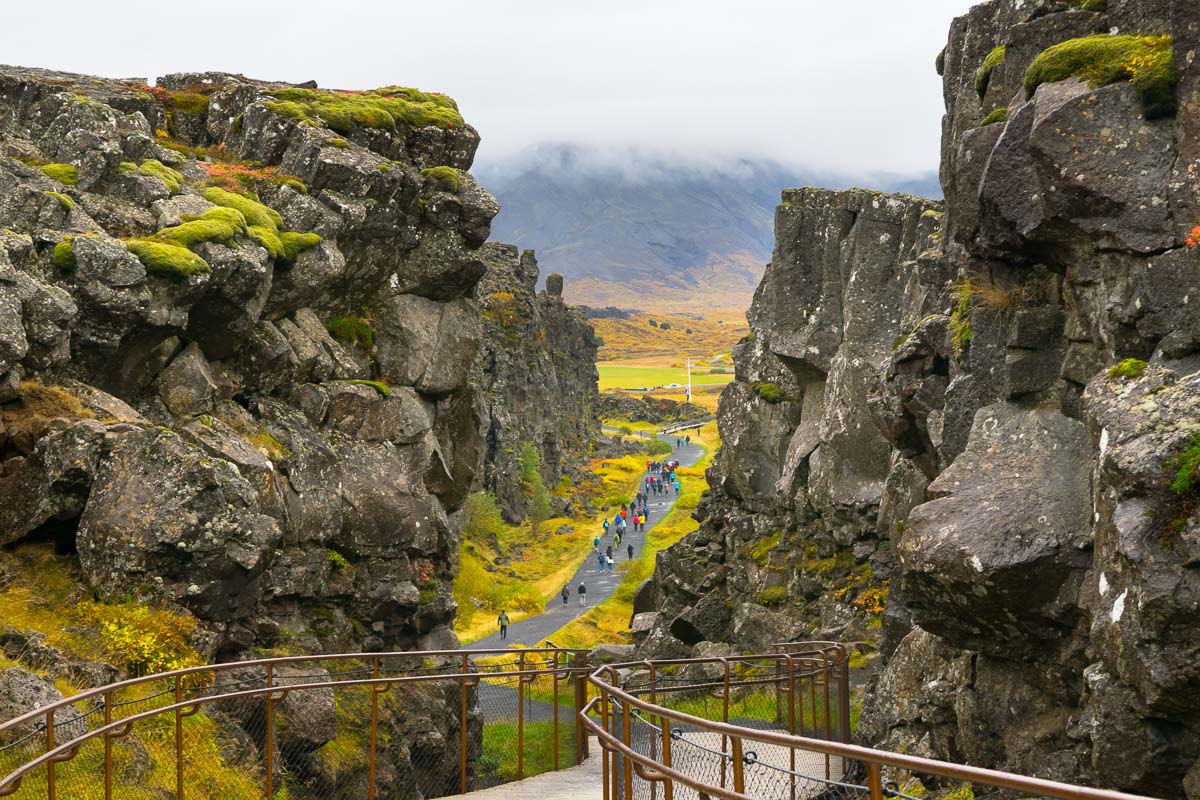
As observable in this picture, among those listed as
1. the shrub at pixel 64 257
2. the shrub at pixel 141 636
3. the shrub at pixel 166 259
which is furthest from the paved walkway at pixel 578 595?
the shrub at pixel 64 257

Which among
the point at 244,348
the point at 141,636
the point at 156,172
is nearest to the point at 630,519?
the point at 244,348

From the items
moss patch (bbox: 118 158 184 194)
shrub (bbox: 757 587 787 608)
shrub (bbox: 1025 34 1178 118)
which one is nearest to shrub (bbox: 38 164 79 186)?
moss patch (bbox: 118 158 184 194)

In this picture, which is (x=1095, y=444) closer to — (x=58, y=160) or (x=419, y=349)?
(x=419, y=349)

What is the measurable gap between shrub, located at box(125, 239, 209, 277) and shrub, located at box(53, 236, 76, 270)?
124cm

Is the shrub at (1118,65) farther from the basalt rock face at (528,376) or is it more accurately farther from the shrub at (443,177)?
the basalt rock face at (528,376)

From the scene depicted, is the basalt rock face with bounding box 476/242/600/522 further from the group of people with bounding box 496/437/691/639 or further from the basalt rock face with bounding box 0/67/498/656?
the basalt rock face with bounding box 0/67/498/656

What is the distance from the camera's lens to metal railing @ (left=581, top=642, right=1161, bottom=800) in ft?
24.8

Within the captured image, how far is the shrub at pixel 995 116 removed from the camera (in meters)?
18.8

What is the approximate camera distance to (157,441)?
21.4 metres

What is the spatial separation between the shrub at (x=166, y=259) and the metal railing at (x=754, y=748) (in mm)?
12741

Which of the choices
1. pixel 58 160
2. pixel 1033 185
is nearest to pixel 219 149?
pixel 58 160

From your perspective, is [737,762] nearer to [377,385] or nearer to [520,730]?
[520,730]

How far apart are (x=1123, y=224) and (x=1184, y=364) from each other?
7.27 ft

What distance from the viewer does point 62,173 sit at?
91.5 ft
